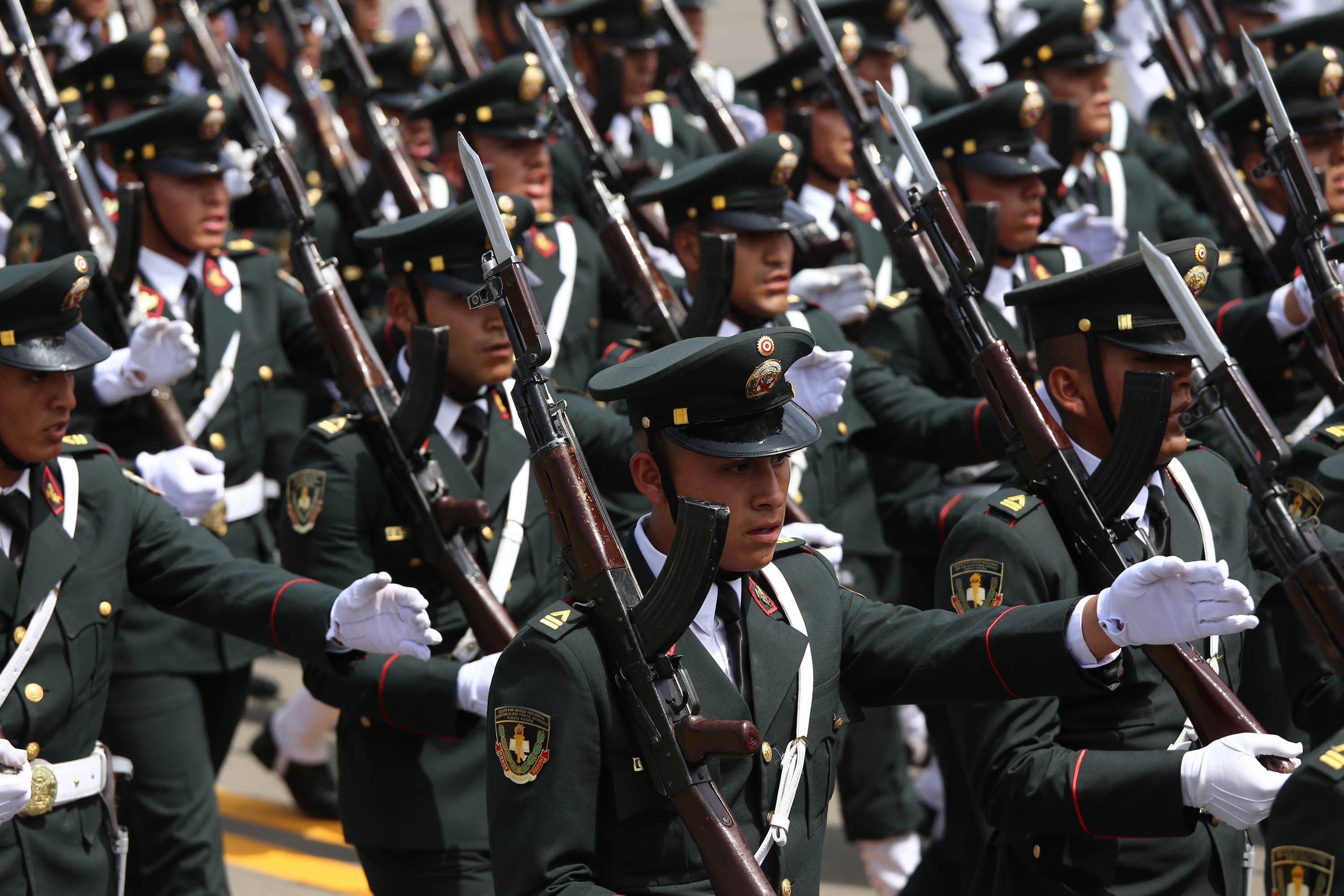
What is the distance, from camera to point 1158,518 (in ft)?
12.1

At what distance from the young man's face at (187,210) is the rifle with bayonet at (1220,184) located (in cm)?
398

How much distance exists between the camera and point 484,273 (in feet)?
11.2

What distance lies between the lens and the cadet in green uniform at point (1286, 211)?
5703 mm

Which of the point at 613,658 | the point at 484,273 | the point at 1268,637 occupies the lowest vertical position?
the point at 1268,637

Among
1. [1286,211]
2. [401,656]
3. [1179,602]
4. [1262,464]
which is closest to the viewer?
[1179,602]

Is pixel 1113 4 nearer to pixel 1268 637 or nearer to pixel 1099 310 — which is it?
pixel 1268 637

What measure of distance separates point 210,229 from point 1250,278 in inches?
159

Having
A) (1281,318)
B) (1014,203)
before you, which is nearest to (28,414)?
(1014,203)

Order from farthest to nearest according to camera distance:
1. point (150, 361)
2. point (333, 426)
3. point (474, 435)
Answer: point (150, 361)
point (474, 435)
point (333, 426)

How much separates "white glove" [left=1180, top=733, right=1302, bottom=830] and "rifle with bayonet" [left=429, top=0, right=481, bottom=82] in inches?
299

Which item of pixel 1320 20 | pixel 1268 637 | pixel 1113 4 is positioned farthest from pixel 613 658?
pixel 1113 4

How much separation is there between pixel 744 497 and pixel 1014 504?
0.94m

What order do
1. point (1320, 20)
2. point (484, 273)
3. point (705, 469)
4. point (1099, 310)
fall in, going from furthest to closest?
point (1320, 20), point (1099, 310), point (484, 273), point (705, 469)

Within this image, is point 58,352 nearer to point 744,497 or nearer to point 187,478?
point 187,478
